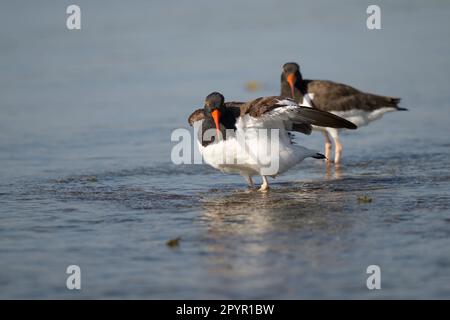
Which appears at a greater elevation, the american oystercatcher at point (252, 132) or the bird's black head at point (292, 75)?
the bird's black head at point (292, 75)

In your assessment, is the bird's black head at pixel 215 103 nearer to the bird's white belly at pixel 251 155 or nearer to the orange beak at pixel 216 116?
the orange beak at pixel 216 116

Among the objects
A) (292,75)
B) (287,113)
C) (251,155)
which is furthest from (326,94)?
(251,155)

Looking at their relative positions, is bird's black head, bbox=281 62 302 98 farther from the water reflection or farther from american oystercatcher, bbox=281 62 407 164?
the water reflection

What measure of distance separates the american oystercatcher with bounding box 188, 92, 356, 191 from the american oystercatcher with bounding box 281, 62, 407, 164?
203 centimetres

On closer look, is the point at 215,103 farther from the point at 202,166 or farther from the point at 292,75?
the point at 292,75

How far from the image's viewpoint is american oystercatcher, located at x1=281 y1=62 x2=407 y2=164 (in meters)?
9.77

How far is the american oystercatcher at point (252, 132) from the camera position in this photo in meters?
7.32

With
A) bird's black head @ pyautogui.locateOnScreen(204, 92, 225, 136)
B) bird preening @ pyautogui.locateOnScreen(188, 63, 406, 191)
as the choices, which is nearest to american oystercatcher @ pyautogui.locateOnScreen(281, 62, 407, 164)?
bird preening @ pyautogui.locateOnScreen(188, 63, 406, 191)

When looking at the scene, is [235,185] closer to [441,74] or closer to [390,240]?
[390,240]

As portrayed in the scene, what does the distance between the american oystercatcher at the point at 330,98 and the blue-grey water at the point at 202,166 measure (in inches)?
14.8

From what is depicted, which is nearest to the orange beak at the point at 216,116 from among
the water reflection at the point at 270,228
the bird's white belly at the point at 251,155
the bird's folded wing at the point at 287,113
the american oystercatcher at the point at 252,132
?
the american oystercatcher at the point at 252,132

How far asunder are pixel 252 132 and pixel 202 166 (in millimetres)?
1611

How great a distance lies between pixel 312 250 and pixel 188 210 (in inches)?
64.0

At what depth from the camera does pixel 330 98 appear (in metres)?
9.86
